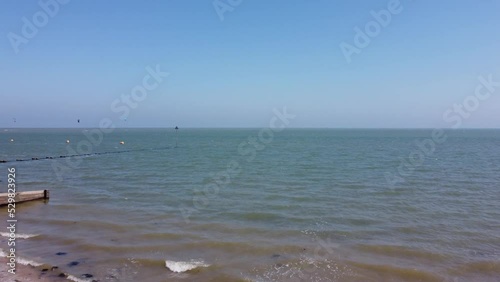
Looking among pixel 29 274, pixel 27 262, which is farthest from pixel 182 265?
pixel 27 262

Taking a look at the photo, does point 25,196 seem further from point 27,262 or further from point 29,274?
point 29,274

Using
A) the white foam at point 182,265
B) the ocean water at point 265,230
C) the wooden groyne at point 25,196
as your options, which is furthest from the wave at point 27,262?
the wooden groyne at point 25,196

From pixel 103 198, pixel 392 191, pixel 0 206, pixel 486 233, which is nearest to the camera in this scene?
pixel 486 233

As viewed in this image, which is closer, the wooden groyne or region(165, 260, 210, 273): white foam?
region(165, 260, 210, 273): white foam

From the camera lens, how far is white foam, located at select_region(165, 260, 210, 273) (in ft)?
42.9

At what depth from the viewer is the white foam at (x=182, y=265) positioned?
514 inches

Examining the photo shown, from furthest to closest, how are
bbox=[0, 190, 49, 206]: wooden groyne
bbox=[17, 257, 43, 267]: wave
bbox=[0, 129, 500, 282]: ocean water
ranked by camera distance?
bbox=[0, 190, 49, 206]: wooden groyne
bbox=[0, 129, 500, 282]: ocean water
bbox=[17, 257, 43, 267]: wave

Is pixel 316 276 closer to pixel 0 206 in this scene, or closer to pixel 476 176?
pixel 0 206

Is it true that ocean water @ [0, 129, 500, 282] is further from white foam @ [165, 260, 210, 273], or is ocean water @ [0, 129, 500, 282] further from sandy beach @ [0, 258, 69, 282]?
sandy beach @ [0, 258, 69, 282]

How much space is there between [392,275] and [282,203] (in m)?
11.3

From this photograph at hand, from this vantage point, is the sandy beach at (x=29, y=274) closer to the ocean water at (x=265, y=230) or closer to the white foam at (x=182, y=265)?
the ocean water at (x=265, y=230)

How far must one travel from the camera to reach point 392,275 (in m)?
12.8

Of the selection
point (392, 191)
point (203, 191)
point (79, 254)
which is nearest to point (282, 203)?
point (203, 191)

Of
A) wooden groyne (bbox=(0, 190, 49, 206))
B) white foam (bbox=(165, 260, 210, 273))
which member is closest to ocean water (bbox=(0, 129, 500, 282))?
white foam (bbox=(165, 260, 210, 273))
